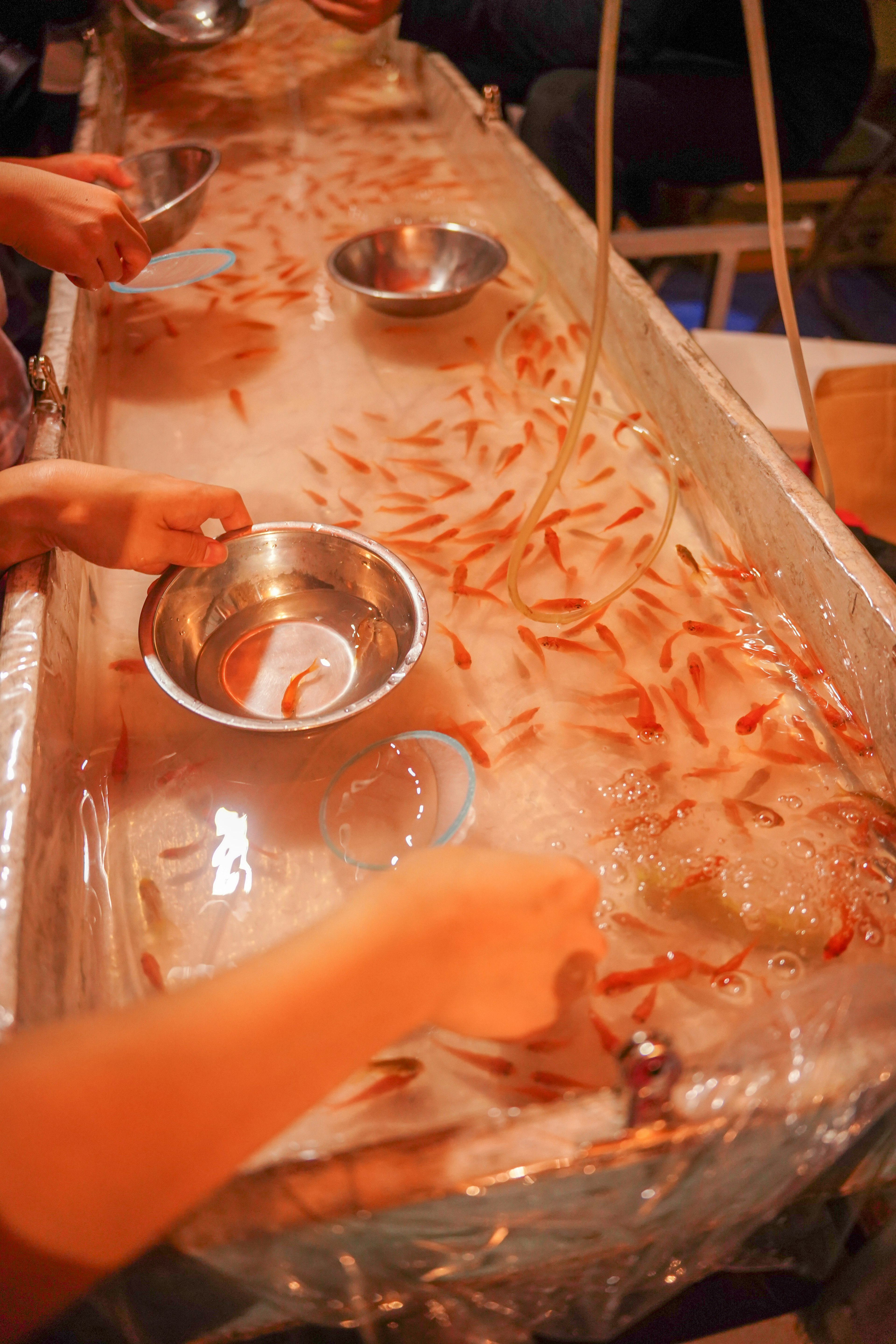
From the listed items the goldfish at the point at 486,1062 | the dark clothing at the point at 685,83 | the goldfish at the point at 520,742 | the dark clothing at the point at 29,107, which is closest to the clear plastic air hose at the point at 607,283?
the goldfish at the point at 520,742

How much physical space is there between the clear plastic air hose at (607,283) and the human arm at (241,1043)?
27.4 inches

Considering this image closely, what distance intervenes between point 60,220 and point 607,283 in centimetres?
95

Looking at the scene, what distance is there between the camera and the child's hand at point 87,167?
1.83 meters

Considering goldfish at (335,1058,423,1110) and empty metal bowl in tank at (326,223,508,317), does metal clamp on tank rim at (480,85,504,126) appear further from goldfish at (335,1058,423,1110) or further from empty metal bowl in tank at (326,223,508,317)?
goldfish at (335,1058,423,1110)

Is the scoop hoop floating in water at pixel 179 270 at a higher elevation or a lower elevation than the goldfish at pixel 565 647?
higher

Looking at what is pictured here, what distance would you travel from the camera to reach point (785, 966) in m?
0.93

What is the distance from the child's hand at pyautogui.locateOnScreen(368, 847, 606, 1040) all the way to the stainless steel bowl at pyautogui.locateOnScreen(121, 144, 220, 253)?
201 cm

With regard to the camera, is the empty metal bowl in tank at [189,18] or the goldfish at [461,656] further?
the empty metal bowl in tank at [189,18]

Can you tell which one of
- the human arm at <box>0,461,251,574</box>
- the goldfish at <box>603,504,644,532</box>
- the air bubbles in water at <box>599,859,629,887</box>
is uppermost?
the human arm at <box>0,461,251,574</box>

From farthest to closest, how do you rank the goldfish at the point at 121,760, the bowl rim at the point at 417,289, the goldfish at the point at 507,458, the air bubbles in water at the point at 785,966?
the bowl rim at the point at 417,289
the goldfish at the point at 507,458
the goldfish at the point at 121,760
the air bubbles in water at the point at 785,966

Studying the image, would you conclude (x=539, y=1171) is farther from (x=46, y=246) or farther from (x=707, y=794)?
(x=46, y=246)

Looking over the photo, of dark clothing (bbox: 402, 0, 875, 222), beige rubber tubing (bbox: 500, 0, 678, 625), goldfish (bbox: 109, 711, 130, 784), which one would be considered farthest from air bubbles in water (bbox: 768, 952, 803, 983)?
dark clothing (bbox: 402, 0, 875, 222)

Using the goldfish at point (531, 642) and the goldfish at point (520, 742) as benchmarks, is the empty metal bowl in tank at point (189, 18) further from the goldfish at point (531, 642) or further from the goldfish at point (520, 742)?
the goldfish at point (520, 742)

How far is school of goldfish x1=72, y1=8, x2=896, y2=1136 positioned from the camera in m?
0.94
